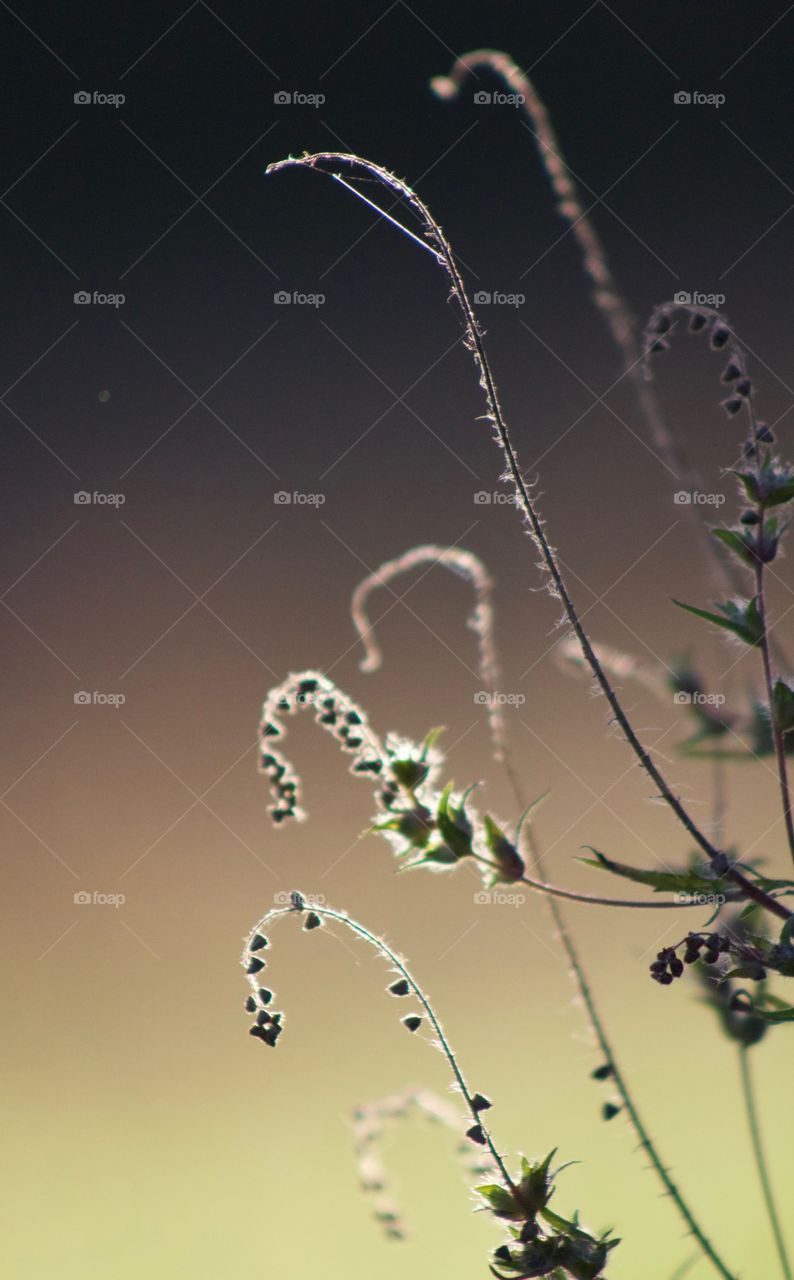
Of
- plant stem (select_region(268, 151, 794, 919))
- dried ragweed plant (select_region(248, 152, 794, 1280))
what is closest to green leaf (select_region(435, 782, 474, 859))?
dried ragweed plant (select_region(248, 152, 794, 1280))

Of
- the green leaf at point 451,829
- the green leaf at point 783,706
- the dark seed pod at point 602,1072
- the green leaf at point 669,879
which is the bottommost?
the dark seed pod at point 602,1072

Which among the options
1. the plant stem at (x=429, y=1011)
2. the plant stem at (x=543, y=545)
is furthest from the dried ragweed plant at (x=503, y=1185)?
the plant stem at (x=543, y=545)

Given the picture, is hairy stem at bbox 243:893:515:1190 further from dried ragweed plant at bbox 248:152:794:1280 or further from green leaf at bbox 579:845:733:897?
green leaf at bbox 579:845:733:897

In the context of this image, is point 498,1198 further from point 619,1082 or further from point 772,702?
point 772,702

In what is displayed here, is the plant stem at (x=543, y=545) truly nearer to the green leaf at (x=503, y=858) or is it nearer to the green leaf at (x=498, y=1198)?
the green leaf at (x=503, y=858)

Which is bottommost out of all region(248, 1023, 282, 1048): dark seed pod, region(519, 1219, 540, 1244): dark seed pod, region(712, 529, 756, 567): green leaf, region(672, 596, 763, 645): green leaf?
region(519, 1219, 540, 1244): dark seed pod

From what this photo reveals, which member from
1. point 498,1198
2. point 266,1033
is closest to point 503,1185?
point 498,1198

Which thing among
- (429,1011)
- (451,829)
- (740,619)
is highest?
(740,619)
